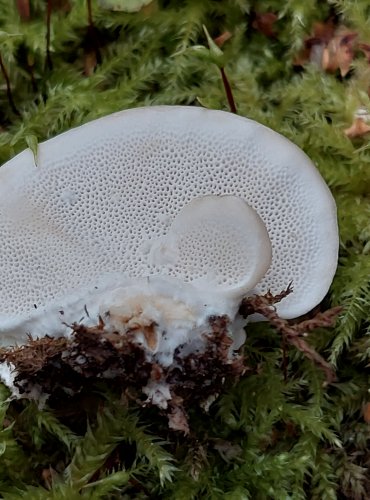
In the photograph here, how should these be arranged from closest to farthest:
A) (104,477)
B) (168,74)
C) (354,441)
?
(104,477)
(354,441)
(168,74)

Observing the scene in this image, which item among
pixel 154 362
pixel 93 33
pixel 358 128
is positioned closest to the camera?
pixel 154 362

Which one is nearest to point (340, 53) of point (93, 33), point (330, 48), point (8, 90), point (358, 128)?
point (330, 48)

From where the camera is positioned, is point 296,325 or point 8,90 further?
point 8,90

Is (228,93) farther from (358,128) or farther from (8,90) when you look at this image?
(8,90)

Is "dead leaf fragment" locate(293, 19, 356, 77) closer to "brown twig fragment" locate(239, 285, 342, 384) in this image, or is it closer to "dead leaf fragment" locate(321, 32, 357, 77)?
"dead leaf fragment" locate(321, 32, 357, 77)

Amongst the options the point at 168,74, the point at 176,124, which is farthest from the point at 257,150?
the point at 168,74

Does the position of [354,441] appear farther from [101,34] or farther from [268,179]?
[101,34]
